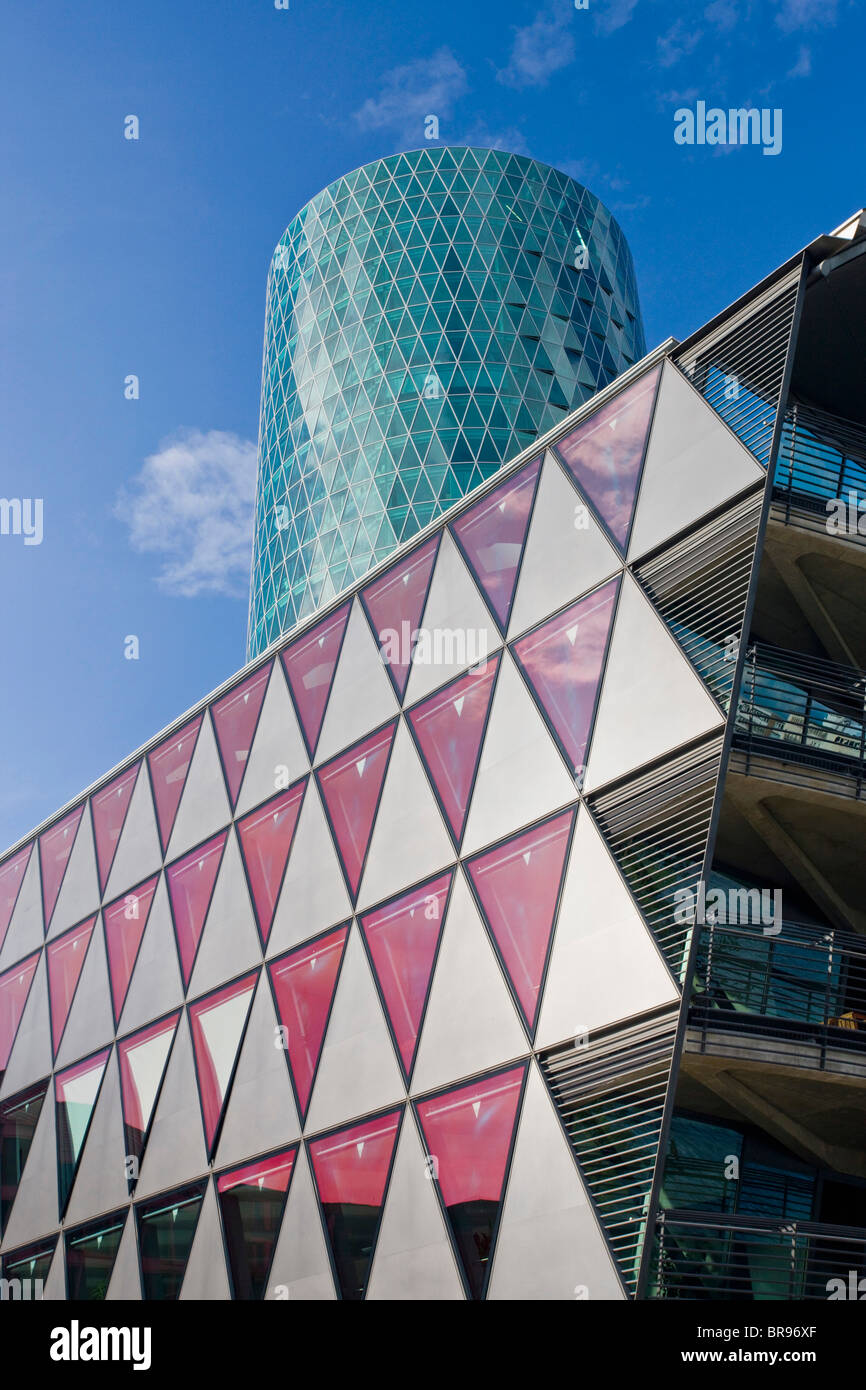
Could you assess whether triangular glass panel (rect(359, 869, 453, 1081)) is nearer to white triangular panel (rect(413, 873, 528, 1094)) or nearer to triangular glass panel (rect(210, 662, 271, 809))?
white triangular panel (rect(413, 873, 528, 1094))

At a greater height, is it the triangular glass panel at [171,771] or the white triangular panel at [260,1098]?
the triangular glass panel at [171,771]

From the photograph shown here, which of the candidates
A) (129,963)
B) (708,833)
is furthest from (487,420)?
(708,833)

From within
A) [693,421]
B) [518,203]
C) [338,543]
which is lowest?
[693,421]

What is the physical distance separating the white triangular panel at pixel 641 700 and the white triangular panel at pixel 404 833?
10.2ft

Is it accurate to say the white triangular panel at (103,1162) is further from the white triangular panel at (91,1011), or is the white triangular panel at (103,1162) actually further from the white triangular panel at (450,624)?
the white triangular panel at (450,624)

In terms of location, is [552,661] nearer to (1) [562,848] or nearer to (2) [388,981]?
(1) [562,848]

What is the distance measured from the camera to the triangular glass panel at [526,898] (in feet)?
50.4

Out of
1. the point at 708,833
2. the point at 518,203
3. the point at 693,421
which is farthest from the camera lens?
the point at 518,203

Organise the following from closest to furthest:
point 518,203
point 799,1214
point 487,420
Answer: point 799,1214
point 487,420
point 518,203

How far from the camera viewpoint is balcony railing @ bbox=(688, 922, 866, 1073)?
13.6m

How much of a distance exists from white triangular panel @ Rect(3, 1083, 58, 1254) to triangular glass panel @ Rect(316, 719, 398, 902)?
1039 centimetres

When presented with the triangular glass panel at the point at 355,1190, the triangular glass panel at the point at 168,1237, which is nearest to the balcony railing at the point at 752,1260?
the triangular glass panel at the point at 355,1190
